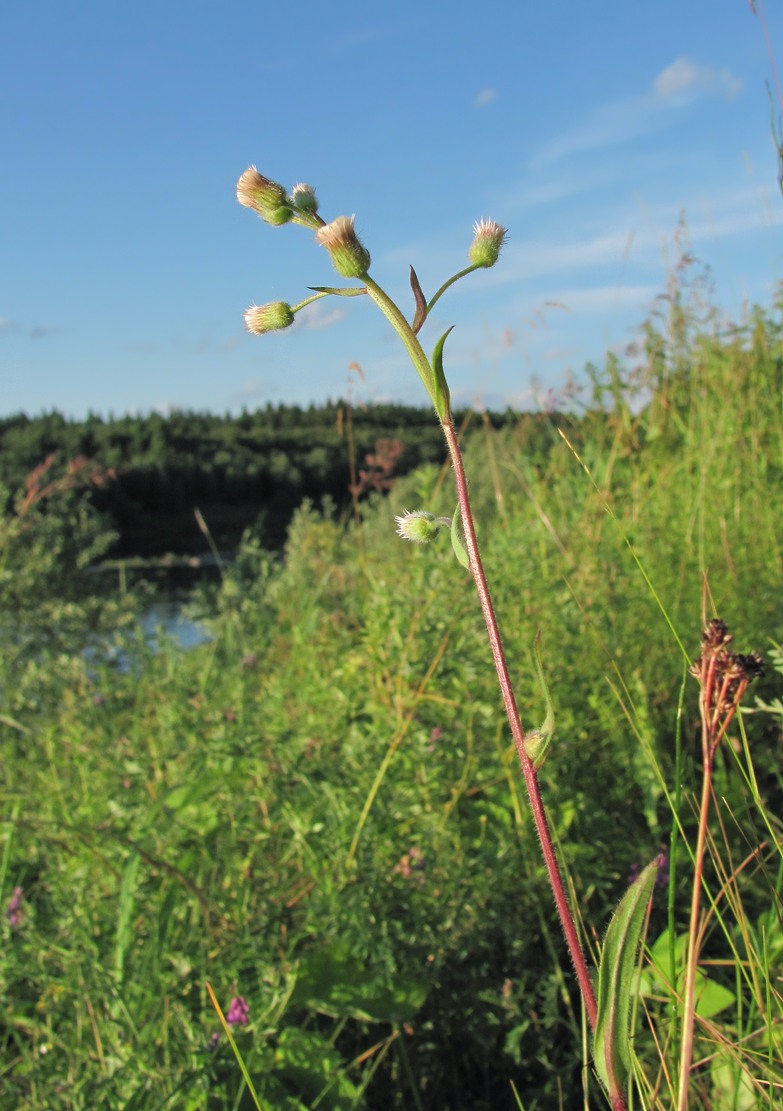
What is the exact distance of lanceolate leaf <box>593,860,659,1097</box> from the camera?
663 mm

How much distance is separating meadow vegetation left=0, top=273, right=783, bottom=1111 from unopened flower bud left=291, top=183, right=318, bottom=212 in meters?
0.38

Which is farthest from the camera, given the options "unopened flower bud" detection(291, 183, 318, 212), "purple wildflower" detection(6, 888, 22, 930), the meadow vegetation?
"purple wildflower" detection(6, 888, 22, 930)

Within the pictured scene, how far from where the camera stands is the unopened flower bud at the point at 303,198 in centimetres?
76

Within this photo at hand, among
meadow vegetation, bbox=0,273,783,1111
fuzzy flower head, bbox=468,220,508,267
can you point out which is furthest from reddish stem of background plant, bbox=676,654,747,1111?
fuzzy flower head, bbox=468,220,508,267

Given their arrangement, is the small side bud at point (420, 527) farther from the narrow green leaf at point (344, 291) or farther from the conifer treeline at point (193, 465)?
the conifer treeline at point (193, 465)

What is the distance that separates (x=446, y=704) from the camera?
70.4 inches

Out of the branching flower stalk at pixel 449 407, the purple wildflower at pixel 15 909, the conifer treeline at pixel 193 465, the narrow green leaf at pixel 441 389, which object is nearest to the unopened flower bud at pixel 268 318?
the branching flower stalk at pixel 449 407

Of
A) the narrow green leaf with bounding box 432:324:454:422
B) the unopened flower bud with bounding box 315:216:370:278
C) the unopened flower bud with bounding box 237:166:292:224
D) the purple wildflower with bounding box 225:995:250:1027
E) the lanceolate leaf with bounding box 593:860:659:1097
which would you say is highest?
the unopened flower bud with bounding box 237:166:292:224

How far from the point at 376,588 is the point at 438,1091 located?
0.92 meters

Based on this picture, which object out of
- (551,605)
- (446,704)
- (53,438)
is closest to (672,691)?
(551,605)

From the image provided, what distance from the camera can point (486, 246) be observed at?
729 millimetres

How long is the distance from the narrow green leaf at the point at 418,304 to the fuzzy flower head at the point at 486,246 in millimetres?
57

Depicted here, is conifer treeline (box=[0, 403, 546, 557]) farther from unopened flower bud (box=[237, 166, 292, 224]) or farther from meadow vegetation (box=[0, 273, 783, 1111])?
unopened flower bud (box=[237, 166, 292, 224])

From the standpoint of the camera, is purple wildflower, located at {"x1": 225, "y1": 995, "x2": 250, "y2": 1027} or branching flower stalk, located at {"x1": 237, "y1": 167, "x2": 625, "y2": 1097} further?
purple wildflower, located at {"x1": 225, "y1": 995, "x2": 250, "y2": 1027}
